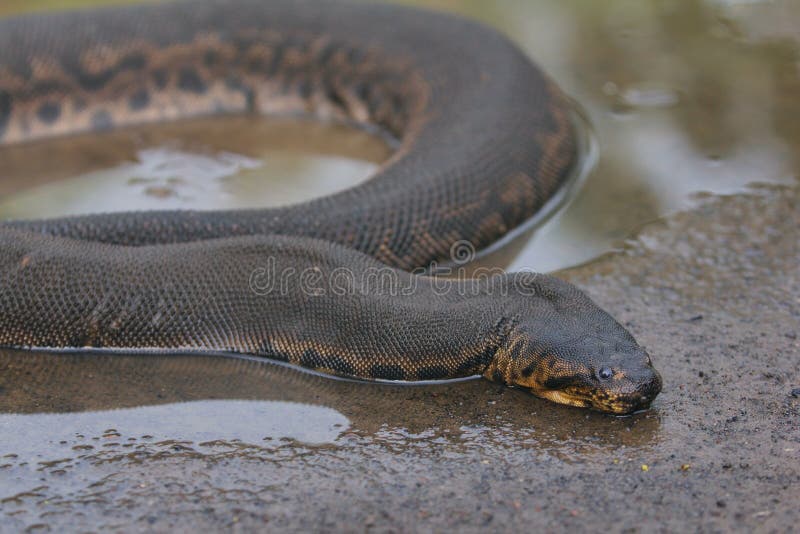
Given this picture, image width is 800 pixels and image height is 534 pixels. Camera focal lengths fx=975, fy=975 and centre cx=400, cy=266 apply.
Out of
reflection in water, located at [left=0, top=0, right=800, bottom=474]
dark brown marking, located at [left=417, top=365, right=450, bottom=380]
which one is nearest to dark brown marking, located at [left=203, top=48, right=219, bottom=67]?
reflection in water, located at [left=0, top=0, right=800, bottom=474]

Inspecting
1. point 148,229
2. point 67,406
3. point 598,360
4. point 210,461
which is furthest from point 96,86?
point 598,360

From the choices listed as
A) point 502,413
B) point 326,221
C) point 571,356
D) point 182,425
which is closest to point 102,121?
point 326,221

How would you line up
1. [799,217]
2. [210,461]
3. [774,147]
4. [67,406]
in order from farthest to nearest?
[774,147], [799,217], [67,406], [210,461]

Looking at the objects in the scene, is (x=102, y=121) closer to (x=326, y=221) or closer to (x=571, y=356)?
(x=326, y=221)

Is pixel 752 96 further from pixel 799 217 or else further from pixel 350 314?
pixel 350 314

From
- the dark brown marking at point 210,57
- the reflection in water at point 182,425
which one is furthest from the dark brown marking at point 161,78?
the reflection in water at point 182,425

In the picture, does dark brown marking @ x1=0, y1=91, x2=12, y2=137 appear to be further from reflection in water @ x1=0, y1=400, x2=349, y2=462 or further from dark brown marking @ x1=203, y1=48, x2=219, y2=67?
reflection in water @ x1=0, y1=400, x2=349, y2=462
